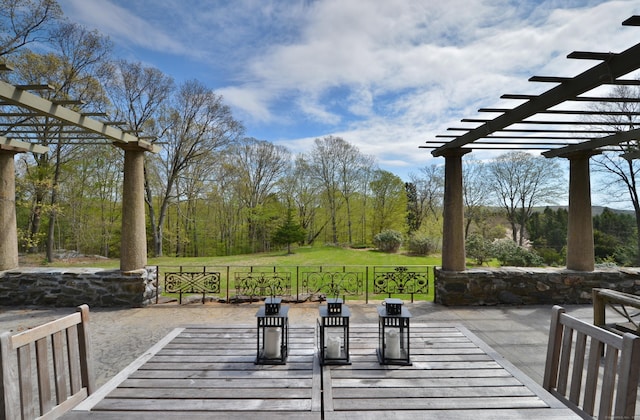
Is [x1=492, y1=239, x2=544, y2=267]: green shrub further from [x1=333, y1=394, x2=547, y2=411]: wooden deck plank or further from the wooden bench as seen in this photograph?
[x1=333, y1=394, x2=547, y2=411]: wooden deck plank

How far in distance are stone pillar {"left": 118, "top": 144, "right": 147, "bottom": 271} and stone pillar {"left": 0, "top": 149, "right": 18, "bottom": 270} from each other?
214cm

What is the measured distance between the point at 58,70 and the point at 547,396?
1497 cm

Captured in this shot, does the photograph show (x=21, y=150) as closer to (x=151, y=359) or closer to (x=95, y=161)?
(x=151, y=359)

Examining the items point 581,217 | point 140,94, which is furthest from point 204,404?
point 140,94

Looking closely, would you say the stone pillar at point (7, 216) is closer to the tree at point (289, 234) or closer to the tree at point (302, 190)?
the tree at point (289, 234)

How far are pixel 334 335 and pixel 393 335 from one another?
0.40 metres

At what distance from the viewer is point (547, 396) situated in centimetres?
173

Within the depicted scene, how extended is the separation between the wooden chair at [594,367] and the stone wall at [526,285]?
3.74m

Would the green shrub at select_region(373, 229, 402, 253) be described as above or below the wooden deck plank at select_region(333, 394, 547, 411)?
below

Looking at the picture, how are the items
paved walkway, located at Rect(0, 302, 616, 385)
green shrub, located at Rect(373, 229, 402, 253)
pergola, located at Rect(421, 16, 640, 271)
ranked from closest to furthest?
paved walkway, located at Rect(0, 302, 616, 385) → pergola, located at Rect(421, 16, 640, 271) → green shrub, located at Rect(373, 229, 402, 253)

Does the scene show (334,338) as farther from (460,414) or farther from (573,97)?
(573,97)

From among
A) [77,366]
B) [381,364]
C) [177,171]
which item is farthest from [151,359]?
[177,171]

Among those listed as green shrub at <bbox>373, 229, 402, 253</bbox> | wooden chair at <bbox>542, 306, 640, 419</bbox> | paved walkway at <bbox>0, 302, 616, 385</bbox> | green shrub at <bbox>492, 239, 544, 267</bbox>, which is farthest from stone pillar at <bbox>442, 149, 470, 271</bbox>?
green shrub at <bbox>373, 229, 402, 253</bbox>

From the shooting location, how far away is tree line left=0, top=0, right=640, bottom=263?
11.0 metres
